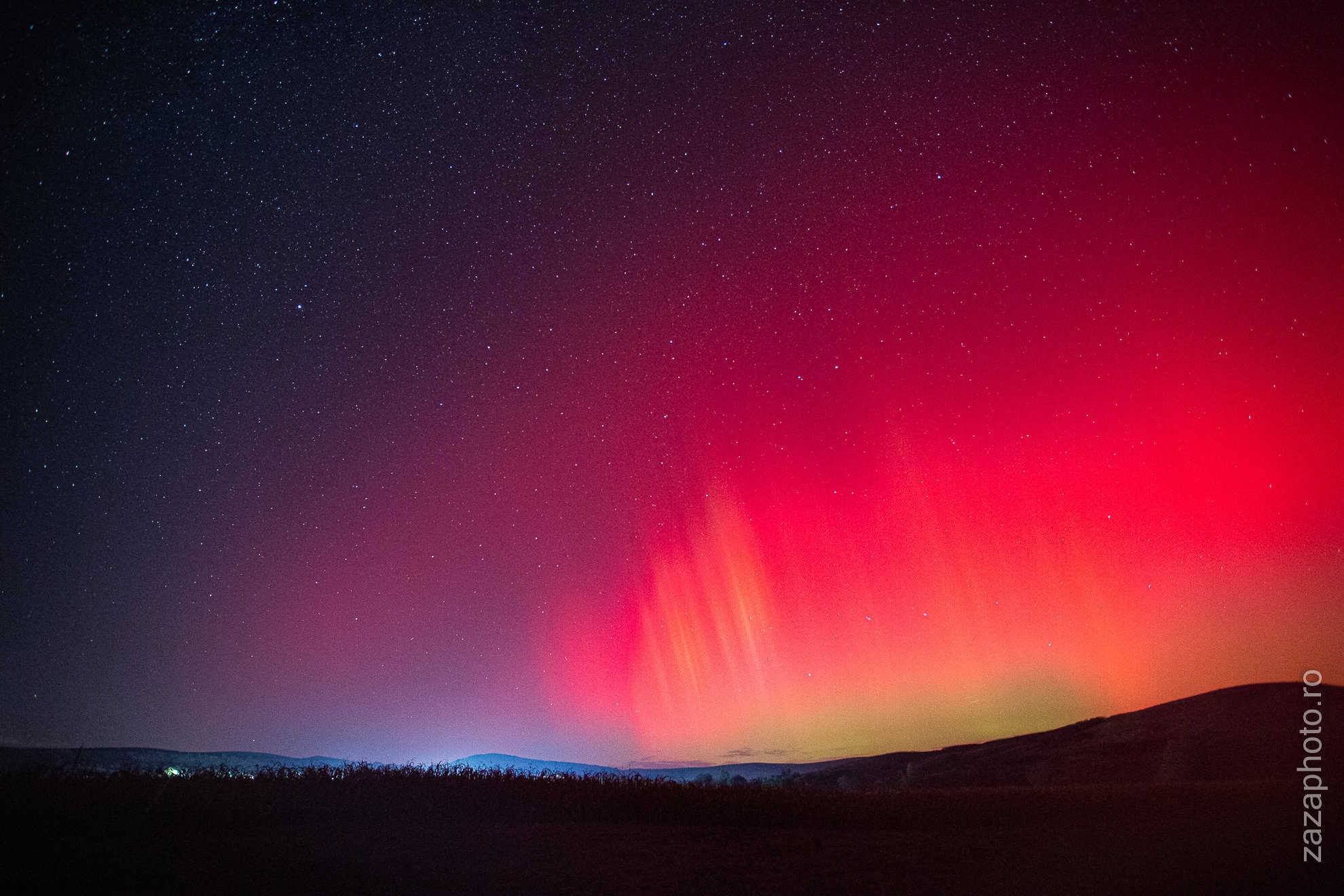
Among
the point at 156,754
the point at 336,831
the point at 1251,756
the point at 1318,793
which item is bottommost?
the point at 156,754

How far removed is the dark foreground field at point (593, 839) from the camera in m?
9.64

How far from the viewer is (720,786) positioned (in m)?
18.0

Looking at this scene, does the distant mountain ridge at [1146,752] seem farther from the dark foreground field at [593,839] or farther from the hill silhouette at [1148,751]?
the dark foreground field at [593,839]

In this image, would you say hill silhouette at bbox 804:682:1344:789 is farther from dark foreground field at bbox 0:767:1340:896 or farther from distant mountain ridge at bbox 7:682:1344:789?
dark foreground field at bbox 0:767:1340:896

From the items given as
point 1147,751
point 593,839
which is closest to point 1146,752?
point 1147,751

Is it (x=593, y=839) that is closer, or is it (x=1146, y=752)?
(x=593, y=839)

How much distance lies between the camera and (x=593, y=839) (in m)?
12.9

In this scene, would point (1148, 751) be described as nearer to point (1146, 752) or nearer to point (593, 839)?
point (1146, 752)

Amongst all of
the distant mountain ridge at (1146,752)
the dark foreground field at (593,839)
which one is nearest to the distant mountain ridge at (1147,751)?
the distant mountain ridge at (1146,752)

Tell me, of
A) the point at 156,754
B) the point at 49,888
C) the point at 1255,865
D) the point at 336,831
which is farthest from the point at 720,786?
the point at 156,754

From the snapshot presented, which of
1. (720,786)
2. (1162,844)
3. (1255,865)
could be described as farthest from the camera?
(720,786)

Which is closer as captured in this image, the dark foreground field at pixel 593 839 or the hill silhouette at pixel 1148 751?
the dark foreground field at pixel 593 839

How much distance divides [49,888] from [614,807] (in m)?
10.5

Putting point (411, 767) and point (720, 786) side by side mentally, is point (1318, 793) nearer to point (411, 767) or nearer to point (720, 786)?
point (720, 786)
